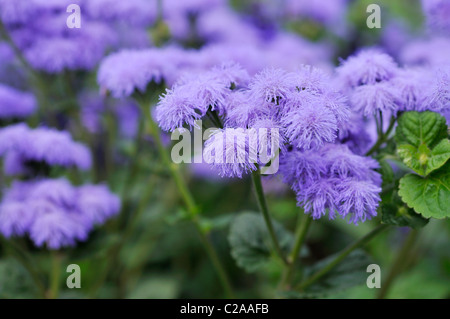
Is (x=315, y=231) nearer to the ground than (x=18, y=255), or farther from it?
farther from it

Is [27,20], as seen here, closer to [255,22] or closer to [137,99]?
[137,99]

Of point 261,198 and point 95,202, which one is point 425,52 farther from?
point 95,202

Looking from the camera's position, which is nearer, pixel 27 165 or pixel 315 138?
pixel 315 138

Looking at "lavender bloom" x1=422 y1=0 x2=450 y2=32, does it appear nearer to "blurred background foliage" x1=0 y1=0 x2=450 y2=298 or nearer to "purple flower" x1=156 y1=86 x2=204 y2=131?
"blurred background foliage" x1=0 y1=0 x2=450 y2=298

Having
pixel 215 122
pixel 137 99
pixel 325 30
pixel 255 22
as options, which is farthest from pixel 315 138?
pixel 325 30

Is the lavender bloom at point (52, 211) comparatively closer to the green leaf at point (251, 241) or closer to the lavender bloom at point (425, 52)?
the green leaf at point (251, 241)

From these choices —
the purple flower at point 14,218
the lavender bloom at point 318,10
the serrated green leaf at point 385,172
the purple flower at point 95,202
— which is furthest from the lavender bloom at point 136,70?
the lavender bloom at point 318,10

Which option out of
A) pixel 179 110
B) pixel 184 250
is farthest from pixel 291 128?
pixel 184 250
